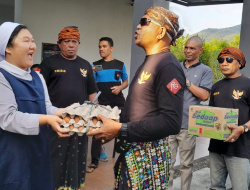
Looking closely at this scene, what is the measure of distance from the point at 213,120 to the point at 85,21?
693cm

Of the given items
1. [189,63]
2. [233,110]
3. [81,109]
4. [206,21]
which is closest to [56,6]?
[189,63]

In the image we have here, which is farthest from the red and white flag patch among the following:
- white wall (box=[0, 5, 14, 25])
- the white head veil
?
white wall (box=[0, 5, 14, 25])

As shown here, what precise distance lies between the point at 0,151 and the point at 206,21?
109m

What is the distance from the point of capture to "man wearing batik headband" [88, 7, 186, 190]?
1.99m

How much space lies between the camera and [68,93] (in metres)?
4.01

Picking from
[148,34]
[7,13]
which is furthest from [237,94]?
[7,13]

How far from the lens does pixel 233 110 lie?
3.30 meters

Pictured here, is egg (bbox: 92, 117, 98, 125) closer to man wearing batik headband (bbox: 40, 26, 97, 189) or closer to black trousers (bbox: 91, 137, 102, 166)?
man wearing batik headband (bbox: 40, 26, 97, 189)

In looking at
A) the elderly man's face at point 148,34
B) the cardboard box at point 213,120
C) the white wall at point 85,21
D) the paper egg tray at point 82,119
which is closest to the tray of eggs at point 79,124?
the paper egg tray at point 82,119

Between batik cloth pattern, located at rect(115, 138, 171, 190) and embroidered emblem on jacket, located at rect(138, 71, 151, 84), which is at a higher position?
embroidered emblem on jacket, located at rect(138, 71, 151, 84)

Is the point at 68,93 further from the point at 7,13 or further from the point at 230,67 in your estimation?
the point at 7,13

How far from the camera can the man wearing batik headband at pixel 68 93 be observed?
3850mm

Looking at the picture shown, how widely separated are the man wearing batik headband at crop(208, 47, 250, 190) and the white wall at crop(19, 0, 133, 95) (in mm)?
6082

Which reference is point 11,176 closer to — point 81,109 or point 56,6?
point 81,109
